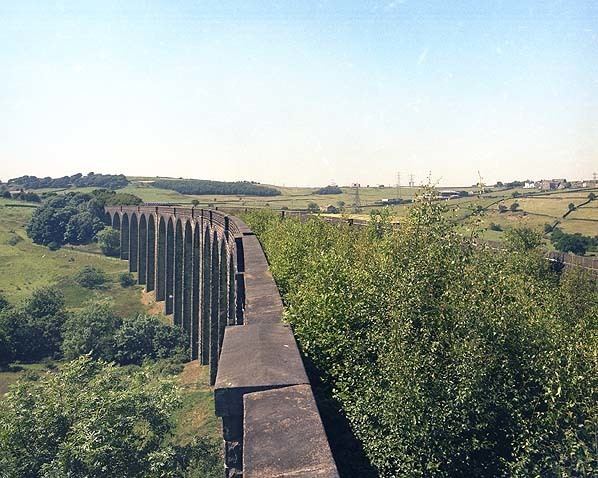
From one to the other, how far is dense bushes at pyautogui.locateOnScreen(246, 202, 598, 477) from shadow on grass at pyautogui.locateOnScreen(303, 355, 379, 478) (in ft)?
0.79

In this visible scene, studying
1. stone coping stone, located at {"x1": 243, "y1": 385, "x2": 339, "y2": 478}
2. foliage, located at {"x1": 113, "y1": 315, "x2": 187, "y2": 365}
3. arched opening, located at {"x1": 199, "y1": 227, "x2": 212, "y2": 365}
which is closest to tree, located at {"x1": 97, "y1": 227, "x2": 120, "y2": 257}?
foliage, located at {"x1": 113, "y1": 315, "x2": 187, "y2": 365}

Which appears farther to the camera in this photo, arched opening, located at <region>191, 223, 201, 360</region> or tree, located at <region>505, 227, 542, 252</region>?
arched opening, located at <region>191, 223, 201, 360</region>

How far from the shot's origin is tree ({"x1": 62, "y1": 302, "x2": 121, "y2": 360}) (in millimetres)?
39438

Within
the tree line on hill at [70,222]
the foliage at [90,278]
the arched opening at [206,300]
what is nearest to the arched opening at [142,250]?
the foliage at [90,278]

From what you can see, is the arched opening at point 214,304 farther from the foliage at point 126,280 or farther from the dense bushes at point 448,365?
the foliage at point 126,280

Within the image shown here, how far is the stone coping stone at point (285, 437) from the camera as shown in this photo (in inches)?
137

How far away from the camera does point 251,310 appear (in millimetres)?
9258

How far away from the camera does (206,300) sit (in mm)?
32594

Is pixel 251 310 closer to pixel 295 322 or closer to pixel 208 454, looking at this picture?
pixel 295 322

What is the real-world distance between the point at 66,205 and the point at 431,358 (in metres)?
94.7

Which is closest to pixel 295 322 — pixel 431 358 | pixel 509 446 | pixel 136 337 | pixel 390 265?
pixel 390 265

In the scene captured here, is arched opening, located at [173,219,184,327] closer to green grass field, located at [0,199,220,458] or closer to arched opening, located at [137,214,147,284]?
green grass field, located at [0,199,220,458]

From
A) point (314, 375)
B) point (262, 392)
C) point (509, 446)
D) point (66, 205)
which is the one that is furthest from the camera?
point (66, 205)

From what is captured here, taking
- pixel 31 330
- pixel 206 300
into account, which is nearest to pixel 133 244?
pixel 31 330
